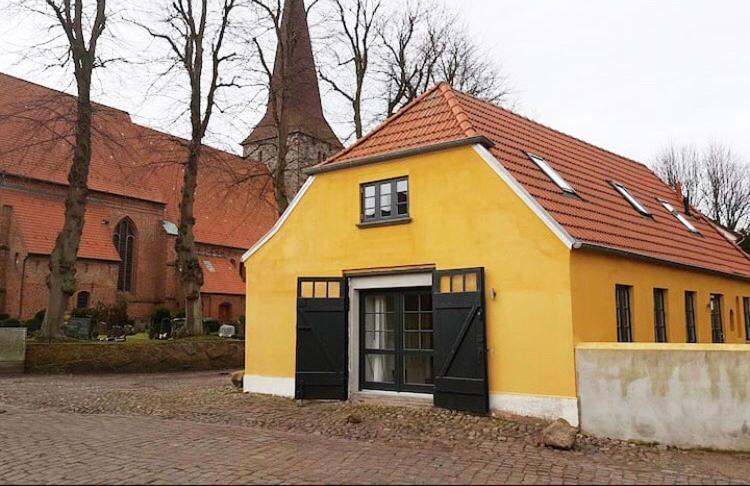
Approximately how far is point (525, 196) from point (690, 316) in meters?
5.86

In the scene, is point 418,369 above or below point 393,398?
above

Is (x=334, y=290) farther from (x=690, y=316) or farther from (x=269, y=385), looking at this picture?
(x=690, y=316)

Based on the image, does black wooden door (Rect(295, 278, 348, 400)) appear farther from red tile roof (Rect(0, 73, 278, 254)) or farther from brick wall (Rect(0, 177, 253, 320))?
brick wall (Rect(0, 177, 253, 320))

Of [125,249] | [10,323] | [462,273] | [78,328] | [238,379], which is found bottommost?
[238,379]

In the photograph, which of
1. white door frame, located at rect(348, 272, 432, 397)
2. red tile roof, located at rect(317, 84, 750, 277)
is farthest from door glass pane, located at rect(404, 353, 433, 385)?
red tile roof, located at rect(317, 84, 750, 277)

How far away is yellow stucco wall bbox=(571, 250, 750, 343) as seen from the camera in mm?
9883

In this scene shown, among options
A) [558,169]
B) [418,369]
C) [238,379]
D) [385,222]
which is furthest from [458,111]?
[238,379]

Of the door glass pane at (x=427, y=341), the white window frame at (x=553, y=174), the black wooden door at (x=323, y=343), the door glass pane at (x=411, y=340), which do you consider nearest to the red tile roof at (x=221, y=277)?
the black wooden door at (x=323, y=343)

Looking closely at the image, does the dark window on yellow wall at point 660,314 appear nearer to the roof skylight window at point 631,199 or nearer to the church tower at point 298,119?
the roof skylight window at point 631,199

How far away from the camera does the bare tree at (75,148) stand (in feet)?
62.2

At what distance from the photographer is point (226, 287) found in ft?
127

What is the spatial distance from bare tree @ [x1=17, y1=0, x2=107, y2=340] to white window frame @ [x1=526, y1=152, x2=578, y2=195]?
13.7 metres

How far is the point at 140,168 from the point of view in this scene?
30016mm

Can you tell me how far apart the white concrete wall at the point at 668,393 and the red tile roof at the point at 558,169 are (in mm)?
1945
